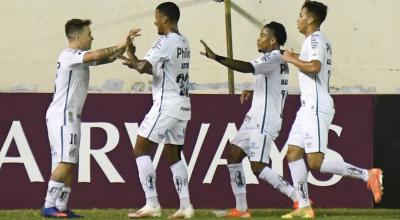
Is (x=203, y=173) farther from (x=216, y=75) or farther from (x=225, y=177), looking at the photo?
(x=216, y=75)

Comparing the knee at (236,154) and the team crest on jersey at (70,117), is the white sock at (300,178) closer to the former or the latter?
the knee at (236,154)

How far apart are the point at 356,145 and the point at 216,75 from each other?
527cm

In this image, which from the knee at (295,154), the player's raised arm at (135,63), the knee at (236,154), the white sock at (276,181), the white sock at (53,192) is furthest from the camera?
the white sock at (276,181)

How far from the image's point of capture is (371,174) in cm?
1330

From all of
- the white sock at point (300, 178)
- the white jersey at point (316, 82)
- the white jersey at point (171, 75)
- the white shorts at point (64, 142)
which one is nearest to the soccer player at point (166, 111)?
the white jersey at point (171, 75)

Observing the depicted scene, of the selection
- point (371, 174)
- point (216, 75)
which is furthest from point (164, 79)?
point (216, 75)

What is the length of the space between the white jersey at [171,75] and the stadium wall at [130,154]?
8.90ft

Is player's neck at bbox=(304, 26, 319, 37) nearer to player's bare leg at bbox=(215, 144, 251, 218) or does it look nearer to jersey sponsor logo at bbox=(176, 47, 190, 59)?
jersey sponsor logo at bbox=(176, 47, 190, 59)

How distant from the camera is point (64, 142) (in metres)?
13.4

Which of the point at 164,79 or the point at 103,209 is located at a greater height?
the point at 164,79

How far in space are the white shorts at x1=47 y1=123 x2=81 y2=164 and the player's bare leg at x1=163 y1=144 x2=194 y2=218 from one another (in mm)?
998

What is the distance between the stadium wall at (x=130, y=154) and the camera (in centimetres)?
1611

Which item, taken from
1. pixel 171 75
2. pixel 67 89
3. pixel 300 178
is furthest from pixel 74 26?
pixel 300 178

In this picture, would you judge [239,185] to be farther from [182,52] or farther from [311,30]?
[311,30]
